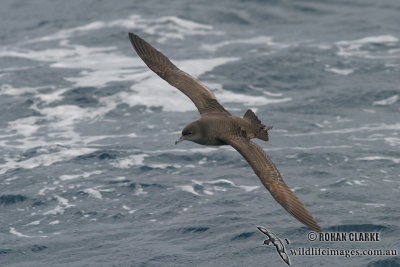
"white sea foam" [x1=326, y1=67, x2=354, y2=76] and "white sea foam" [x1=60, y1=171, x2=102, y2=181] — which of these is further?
"white sea foam" [x1=326, y1=67, x2=354, y2=76]

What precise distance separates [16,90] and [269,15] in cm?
1029

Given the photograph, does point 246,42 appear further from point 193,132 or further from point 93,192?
point 193,132

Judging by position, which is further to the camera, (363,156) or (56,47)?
(56,47)

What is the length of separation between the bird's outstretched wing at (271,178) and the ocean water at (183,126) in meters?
2.33

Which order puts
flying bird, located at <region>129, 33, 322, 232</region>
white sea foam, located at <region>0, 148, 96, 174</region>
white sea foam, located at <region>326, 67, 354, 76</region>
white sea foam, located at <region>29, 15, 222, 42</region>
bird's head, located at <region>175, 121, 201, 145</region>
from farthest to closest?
white sea foam, located at <region>29, 15, 222, 42</region>, white sea foam, located at <region>326, 67, 354, 76</region>, white sea foam, located at <region>0, 148, 96, 174</region>, bird's head, located at <region>175, 121, 201, 145</region>, flying bird, located at <region>129, 33, 322, 232</region>

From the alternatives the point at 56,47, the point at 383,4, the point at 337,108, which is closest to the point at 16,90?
the point at 56,47

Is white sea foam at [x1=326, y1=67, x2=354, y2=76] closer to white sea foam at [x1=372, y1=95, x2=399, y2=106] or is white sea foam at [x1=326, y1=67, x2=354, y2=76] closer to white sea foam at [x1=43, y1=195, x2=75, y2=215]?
white sea foam at [x1=372, y1=95, x2=399, y2=106]

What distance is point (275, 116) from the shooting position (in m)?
20.5

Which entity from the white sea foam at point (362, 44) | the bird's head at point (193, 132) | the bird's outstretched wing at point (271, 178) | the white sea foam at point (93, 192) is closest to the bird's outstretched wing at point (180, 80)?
the bird's head at point (193, 132)

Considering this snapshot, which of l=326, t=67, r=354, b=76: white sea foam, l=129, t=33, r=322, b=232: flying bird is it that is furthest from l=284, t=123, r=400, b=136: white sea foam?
l=129, t=33, r=322, b=232: flying bird

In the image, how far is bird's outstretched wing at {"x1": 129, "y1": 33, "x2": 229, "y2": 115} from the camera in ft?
44.7

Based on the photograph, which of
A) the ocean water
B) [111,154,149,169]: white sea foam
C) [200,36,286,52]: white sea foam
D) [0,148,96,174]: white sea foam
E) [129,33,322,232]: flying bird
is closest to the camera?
[129,33,322,232]: flying bird

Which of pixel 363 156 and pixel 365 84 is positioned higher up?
pixel 365 84

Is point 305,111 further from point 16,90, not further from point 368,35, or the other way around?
point 16,90
